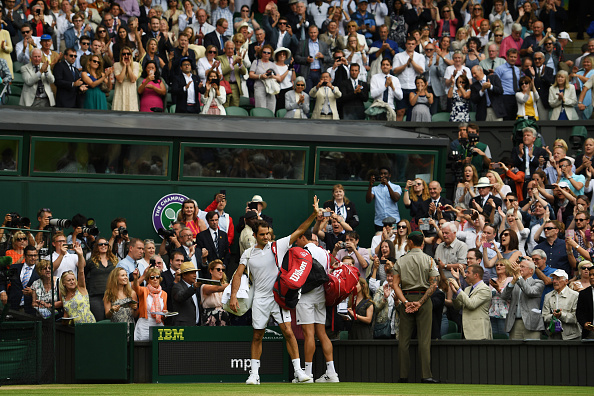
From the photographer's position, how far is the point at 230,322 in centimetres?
1577

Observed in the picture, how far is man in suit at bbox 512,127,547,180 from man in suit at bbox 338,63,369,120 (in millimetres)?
3365

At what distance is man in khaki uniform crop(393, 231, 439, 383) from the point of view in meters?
14.6

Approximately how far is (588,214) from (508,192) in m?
1.64

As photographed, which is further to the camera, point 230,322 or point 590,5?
point 590,5

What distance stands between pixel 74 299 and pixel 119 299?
0.58m

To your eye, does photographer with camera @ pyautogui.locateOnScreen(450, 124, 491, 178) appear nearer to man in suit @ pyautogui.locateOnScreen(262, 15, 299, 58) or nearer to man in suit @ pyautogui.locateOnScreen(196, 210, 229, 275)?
man in suit @ pyautogui.locateOnScreen(262, 15, 299, 58)

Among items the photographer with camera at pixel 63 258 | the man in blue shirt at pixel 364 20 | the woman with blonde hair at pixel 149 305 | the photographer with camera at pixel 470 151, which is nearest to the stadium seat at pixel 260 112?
the photographer with camera at pixel 470 151

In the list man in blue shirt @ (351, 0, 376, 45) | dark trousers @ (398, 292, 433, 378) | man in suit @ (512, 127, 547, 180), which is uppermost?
man in blue shirt @ (351, 0, 376, 45)

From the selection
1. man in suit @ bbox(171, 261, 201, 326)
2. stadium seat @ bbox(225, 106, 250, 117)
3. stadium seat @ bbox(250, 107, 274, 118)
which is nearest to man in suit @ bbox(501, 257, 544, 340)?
man in suit @ bbox(171, 261, 201, 326)

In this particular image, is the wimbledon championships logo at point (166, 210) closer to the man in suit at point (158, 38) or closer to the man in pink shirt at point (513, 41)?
the man in suit at point (158, 38)

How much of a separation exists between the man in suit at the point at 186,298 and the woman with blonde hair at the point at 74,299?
1111mm

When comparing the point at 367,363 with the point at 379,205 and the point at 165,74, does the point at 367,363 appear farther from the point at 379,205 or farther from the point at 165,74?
the point at 165,74

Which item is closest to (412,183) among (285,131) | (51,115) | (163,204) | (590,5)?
(285,131)

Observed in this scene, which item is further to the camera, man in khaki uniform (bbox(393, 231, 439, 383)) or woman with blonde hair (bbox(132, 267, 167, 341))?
woman with blonde hair (bbox(132, 267, 167, 341))
